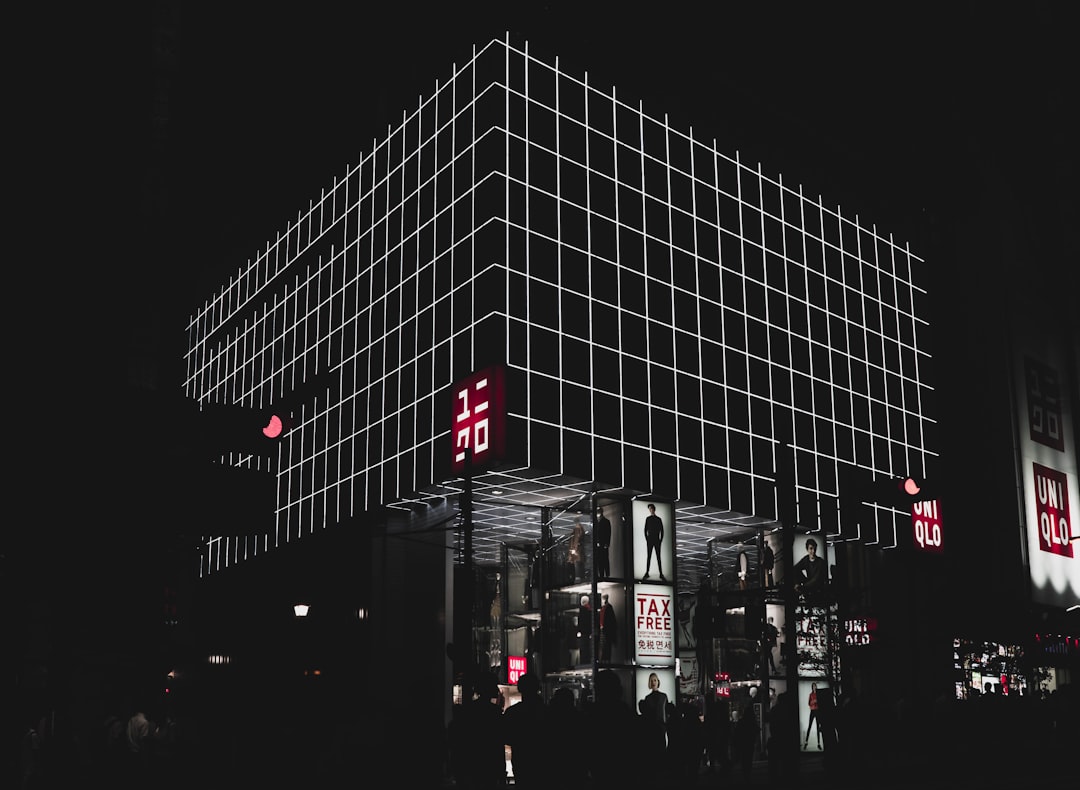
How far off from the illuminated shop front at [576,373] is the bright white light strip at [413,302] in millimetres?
117

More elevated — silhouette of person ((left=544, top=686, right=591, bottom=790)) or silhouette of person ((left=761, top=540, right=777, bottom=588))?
silhouette of person ((left=761, top=540, right=777, bottom=588))

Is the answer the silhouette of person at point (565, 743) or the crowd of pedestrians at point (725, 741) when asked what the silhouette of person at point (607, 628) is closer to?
the crowd of pedestrians at point (725, 741)

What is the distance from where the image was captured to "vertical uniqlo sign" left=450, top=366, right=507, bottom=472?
28.7 meters

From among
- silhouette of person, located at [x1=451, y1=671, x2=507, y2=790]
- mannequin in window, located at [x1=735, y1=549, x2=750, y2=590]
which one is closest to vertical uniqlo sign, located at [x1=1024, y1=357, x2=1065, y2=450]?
mannequin in window, located at [x1=735, y1=549, x2=750, y2=590]

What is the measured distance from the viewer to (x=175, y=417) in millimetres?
6195

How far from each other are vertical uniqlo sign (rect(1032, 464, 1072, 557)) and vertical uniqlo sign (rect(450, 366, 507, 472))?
116 ft

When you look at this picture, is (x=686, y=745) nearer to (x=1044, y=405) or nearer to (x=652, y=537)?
(x=652, y=537)

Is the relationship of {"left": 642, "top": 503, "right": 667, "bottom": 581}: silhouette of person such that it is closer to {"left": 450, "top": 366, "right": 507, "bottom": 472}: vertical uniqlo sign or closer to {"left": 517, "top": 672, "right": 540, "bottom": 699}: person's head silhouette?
{"left": 450, "top": 366, "right": 507, "bottom": 472}: vertical uniqlo sign

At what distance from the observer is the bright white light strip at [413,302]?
3272 cm

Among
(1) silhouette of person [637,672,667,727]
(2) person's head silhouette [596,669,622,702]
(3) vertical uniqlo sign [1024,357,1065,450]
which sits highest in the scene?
(3) vertical uniqlo sign [1024,357,1065,450]

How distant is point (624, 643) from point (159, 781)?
16.7 metres

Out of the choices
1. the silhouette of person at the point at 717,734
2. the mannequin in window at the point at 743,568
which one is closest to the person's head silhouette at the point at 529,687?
the silhouette of person at the point at 717,734

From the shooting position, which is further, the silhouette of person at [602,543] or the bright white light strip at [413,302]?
the bright white light strip at [413,302]

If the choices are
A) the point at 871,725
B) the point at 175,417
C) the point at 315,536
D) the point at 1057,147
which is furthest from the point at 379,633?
the point at 1057,147
